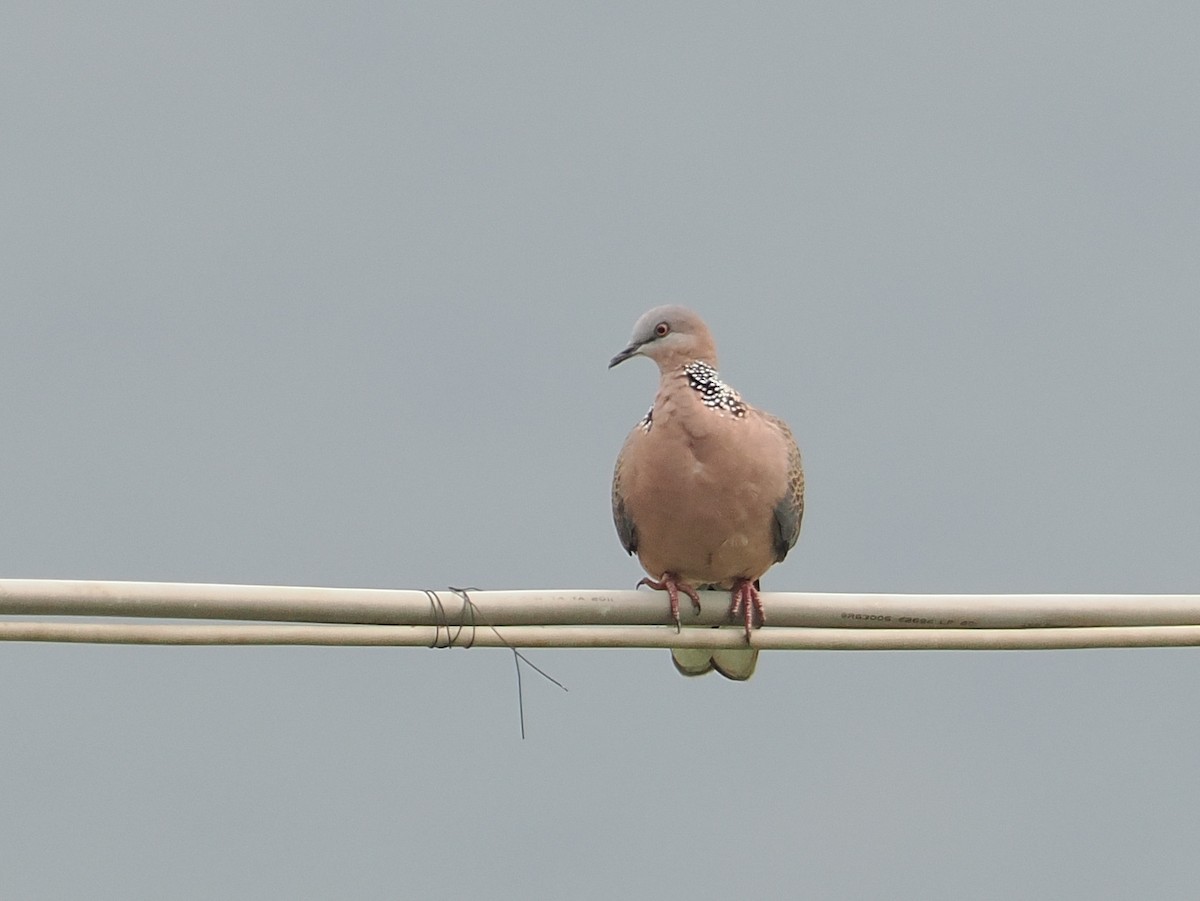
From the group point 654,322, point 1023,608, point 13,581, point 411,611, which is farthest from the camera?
point 654,322

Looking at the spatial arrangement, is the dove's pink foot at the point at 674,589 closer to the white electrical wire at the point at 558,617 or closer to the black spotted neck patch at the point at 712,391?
the white electrical wire at the point at 558,617

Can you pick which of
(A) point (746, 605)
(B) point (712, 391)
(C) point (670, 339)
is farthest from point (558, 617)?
(C) point (670, 339)

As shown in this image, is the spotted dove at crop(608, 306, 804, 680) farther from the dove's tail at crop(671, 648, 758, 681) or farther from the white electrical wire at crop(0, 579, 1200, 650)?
the white electrical wire at crop(0, 579, 1200, 650)

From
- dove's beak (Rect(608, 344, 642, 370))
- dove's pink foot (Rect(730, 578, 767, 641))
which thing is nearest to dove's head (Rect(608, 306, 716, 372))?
dove's beak (Rect(608, 344, 642, 370))

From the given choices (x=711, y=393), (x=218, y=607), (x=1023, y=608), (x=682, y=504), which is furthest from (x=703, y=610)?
(x=218, y=607)

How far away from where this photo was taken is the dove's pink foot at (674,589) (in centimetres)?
620

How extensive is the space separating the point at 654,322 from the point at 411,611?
2973 millimetres

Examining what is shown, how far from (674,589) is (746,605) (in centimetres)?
34

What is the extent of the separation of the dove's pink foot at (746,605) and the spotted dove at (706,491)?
4 cm

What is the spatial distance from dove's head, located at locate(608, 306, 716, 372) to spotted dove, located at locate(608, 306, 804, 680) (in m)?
0.10

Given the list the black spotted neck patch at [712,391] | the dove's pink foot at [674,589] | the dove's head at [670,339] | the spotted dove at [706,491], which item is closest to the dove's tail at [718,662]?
the spotted dove at [706,491]

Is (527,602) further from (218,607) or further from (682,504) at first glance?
(682,504)

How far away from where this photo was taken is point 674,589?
6.97 meters

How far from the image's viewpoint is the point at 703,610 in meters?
6.89
